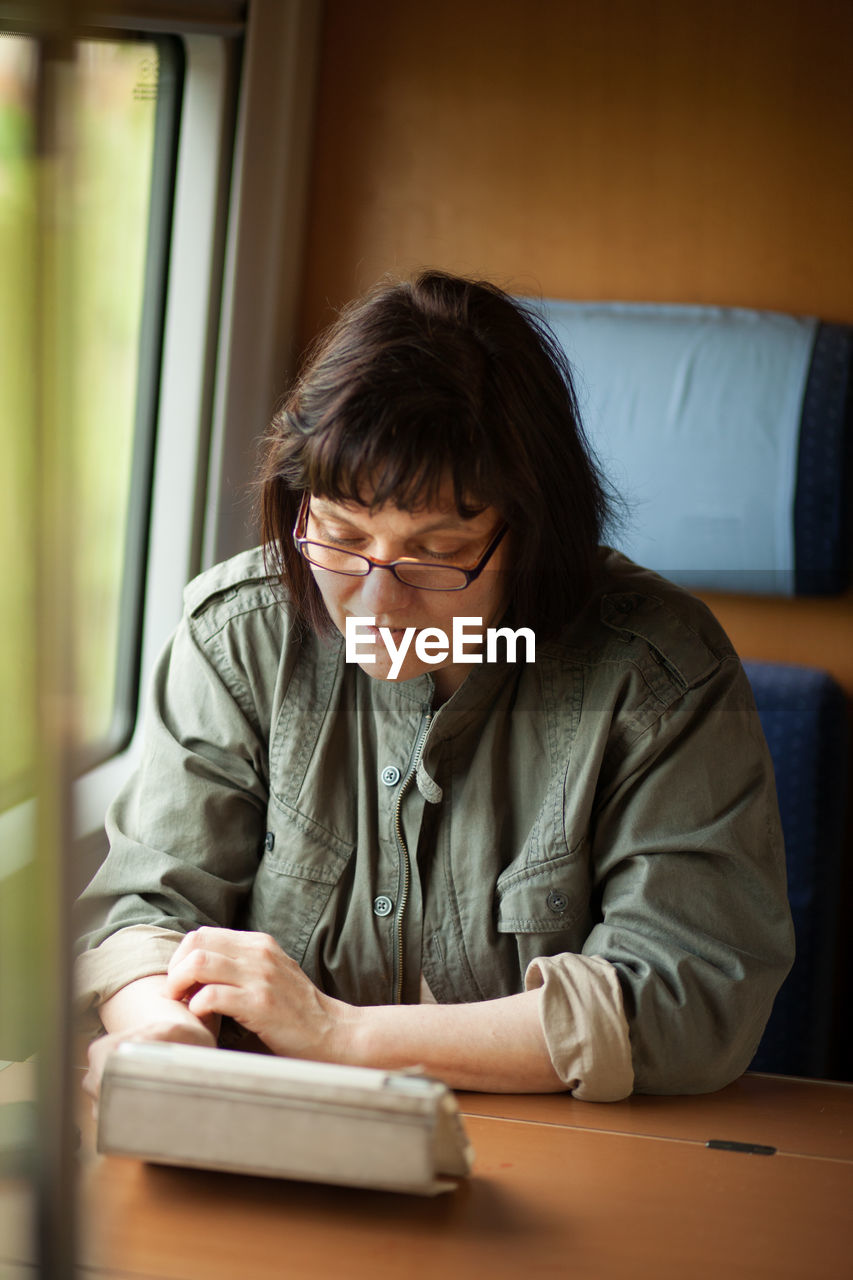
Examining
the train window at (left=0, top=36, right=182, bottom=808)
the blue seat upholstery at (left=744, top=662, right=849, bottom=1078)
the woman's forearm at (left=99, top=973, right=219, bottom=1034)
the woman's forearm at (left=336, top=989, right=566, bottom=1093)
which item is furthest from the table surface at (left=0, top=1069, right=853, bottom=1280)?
the blue seat upholstery at (left=744, top=662, right=849, bottom=1078)

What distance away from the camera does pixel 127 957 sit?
1196 millimetres

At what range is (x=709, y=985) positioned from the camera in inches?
47.8

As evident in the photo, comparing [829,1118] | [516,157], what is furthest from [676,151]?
[829,1118]

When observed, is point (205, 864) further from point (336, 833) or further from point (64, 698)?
point (64, 698)

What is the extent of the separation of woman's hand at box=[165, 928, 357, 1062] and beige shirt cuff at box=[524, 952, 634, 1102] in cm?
19

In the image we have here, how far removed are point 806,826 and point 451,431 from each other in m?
1.10

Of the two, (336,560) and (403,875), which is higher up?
(336,560)

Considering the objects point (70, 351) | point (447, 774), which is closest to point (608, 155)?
→ point (447, 774)

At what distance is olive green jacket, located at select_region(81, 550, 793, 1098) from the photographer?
125cm

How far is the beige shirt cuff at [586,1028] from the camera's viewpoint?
1135mm

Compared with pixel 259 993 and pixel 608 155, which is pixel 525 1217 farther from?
pixel 608 155

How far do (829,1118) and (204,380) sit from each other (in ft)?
5.32

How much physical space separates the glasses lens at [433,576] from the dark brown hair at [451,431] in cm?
7

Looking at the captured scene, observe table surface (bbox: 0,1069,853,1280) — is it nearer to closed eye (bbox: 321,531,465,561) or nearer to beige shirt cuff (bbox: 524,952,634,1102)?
beige shirt cuff (bbox: 524,952,634,1102)
